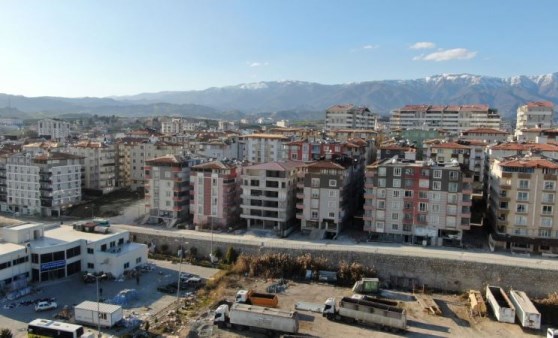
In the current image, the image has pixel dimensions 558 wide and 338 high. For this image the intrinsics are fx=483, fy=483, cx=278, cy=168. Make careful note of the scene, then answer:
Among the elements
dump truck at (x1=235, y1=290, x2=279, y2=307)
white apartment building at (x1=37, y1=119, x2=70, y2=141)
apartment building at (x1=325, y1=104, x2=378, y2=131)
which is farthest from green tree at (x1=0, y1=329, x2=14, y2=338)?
white apartment building at (x1=37, y1=119, x2=70, y2=141)

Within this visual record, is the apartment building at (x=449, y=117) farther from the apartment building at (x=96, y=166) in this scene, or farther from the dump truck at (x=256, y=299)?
the dump truck at (x=256, y=299)

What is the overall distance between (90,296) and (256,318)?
12766 millimetres

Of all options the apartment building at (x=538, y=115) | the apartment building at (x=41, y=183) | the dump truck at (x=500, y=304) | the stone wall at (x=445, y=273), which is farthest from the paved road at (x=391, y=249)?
the apartment building at (x=538, y=115)

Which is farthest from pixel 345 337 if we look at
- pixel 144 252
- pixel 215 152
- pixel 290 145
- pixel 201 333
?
pixel 215 152

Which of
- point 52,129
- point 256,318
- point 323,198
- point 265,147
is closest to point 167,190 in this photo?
point 323,198

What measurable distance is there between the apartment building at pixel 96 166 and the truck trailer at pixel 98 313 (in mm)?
41190

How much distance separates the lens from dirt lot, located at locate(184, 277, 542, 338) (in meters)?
29.2

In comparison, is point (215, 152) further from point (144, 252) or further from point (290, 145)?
point (144, 252)

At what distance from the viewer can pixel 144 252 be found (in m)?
41.2

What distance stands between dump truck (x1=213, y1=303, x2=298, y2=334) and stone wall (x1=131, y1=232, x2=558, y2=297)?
1235 cm

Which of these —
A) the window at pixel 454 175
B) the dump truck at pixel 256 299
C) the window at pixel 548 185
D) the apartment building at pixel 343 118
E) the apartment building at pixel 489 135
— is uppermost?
the apartment building at pixel 343 118

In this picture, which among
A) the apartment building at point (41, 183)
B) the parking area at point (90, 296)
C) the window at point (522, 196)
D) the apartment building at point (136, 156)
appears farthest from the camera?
the apartment building at point (136, 156)

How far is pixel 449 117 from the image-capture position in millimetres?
107188

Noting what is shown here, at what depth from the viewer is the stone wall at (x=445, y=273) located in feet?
122
